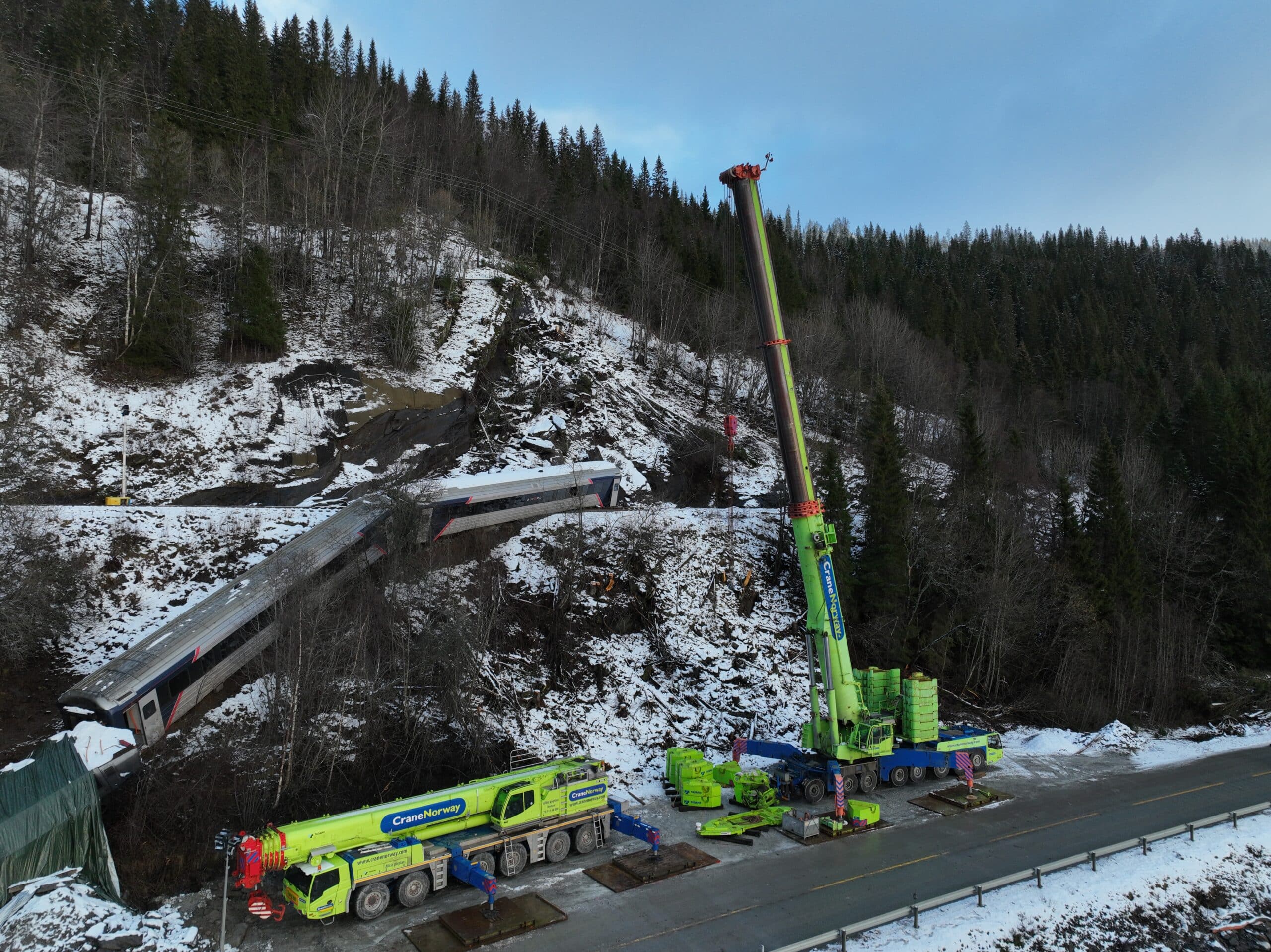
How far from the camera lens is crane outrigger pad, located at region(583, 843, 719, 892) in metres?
15.8

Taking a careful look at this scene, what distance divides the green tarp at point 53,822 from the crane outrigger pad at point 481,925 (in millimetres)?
6459

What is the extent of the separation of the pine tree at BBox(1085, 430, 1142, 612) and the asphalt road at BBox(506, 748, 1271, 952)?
1298 cm

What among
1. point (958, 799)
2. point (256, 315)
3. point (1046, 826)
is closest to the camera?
point (1046, 826)

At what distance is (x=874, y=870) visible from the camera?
1630cm

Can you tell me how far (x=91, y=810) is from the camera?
14898mm

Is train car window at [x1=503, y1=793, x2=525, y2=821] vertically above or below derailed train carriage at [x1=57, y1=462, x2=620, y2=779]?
below

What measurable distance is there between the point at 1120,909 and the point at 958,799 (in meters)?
5.74

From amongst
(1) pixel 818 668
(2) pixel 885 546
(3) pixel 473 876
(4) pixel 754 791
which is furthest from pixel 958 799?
(2) pixel 885 546

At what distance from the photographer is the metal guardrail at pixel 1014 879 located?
13039 millimetres

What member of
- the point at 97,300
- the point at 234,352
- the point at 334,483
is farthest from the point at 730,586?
the point at 97,300

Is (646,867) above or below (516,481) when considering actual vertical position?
below

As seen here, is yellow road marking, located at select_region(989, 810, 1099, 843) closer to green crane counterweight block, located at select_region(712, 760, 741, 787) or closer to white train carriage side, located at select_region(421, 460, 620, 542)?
green crane counterweight block, located at select_region(712, 760, 741, 787)

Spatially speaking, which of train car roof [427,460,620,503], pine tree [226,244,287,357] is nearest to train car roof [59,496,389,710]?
train car roof [427,460,620,503]

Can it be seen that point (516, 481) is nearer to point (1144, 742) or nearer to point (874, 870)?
point (874, 870)
